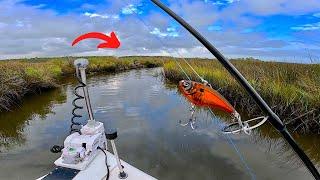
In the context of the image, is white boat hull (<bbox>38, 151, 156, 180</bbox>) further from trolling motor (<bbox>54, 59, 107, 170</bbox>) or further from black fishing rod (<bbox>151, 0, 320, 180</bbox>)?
black fishing rod (<bbox>151, 0, 320, 180</bbox>)

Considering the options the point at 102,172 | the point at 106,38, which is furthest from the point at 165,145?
the point at 106,38

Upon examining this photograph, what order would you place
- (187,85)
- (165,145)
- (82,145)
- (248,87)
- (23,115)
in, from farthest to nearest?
(23,115) < (165,145) < (82,145) < (187,85) < (248,87)

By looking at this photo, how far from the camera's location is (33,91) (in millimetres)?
16656

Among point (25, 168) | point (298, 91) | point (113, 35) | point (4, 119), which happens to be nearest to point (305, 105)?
point (298, 91)

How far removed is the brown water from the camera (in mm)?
6316

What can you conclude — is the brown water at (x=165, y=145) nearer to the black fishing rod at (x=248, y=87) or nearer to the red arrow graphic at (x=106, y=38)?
the red arrow graphic at (x=106, y=38)

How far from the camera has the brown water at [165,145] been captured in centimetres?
632

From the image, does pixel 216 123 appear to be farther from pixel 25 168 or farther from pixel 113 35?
pixel 113 35

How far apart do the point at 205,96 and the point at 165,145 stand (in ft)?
18.4

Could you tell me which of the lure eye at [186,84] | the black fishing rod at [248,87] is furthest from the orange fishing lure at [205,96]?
the black fishing rod at [248,87]

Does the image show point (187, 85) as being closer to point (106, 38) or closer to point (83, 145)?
point (106, 38)

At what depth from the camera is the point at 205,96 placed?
217cm

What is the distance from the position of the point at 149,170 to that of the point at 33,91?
39.8ft

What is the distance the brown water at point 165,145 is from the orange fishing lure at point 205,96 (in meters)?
3.95
